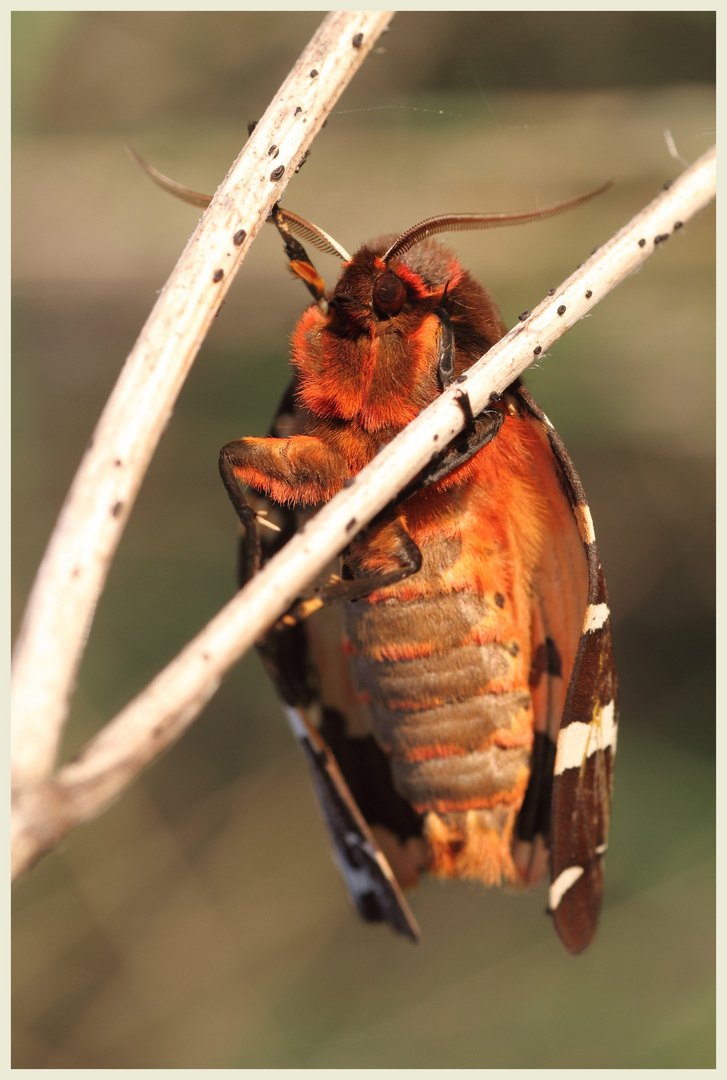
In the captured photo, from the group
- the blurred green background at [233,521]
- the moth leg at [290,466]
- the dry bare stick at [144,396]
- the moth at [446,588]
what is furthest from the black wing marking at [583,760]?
the blurred green background at [233,521]

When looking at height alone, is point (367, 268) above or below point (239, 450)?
above

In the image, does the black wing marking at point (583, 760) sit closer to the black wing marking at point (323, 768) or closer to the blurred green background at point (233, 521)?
the black wing marking at point (323, 768)

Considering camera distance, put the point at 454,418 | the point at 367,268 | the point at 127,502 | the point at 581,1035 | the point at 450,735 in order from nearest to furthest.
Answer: the point at 127,502 → the point at 454,418 → the point at 367,268 → the point at 450,735 → the point at 581,1035

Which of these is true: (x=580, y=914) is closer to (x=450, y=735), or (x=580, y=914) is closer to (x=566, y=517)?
(x=450, y=735)

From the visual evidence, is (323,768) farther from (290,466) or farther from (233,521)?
(233,521)

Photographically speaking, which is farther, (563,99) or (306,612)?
(563,99)

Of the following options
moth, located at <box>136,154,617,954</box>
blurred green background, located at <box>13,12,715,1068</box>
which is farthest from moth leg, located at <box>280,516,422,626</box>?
blurred green background, located at <box>13,12,715,1068</box>

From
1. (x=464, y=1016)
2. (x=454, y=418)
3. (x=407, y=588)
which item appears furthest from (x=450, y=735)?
(x=464, y=1016)
